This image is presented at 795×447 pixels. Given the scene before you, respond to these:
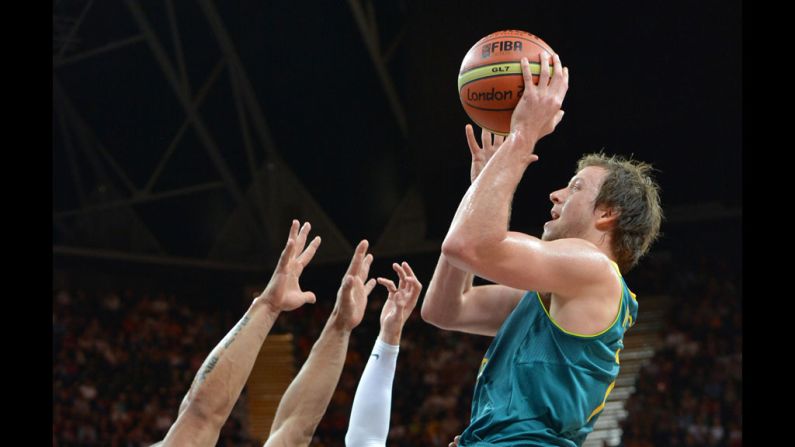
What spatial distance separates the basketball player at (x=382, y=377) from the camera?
13.6 feet

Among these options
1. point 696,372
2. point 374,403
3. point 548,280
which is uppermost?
point 548,280

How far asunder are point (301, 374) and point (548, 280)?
5.34 ft

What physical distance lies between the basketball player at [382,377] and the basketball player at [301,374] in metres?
0.14

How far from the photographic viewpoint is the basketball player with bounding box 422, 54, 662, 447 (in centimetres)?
306

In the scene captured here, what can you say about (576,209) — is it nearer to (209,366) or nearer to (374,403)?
(374,403)

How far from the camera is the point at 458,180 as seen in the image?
12852 mm

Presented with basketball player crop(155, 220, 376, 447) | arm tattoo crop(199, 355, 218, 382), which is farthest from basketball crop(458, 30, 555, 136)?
arm tattoo crop(199, 355, 218, 382)

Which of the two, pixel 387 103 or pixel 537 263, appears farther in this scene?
pixel 387 103

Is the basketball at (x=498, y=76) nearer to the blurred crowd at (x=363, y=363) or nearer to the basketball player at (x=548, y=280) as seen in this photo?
the basketball player at (x=548, y=280)

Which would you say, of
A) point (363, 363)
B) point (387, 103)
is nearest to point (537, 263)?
point (387, 103)

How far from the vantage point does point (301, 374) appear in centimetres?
432

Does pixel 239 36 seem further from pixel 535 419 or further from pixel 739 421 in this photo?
pixel 535 419

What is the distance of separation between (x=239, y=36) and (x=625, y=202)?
12.6 m

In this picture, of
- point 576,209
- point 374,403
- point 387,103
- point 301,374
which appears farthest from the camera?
point 387,103
